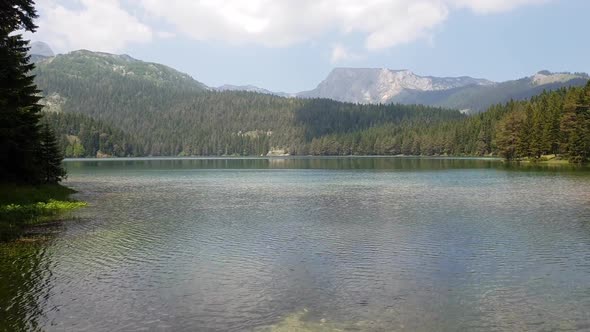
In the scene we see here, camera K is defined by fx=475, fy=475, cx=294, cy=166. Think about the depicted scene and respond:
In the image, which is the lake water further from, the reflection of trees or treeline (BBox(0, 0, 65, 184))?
treeline (BBox(0, 0, 65, 184))

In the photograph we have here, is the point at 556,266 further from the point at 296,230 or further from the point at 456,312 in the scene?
the point at 296,230

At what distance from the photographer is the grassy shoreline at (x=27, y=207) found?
3800 centimetres

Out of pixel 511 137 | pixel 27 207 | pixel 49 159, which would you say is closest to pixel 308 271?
pixel 27 207

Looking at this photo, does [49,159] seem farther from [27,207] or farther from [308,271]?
[308,271]

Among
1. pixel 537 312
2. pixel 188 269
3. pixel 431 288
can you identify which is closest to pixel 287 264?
pixel 188 269

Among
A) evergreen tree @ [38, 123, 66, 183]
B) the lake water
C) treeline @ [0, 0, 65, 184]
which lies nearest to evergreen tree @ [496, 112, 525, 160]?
the lake water

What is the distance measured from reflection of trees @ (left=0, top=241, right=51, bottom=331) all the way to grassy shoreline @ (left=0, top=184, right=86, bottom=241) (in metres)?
5.15

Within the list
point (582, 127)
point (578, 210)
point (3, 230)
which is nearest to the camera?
point (3, 230)

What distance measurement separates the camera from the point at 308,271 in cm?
2575

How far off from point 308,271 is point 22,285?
556 inches

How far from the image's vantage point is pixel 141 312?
63.7 feet

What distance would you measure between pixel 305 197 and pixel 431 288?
4376cm

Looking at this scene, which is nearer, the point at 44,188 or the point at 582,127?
the point at 44,188

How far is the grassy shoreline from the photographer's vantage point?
125ft
